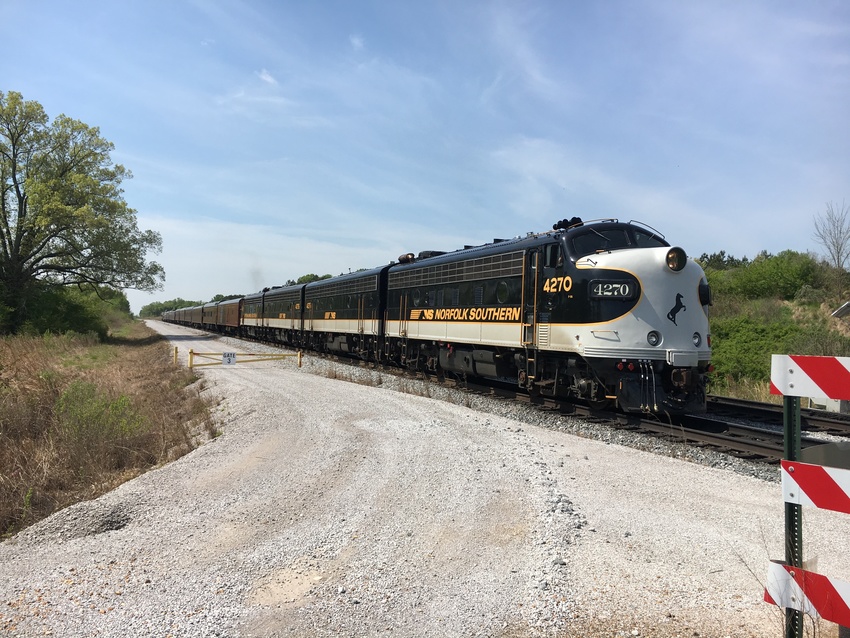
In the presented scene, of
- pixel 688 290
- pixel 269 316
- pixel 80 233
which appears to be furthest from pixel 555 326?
pixel 80 233

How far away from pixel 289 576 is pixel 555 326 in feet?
25.0

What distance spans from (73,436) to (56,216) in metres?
29.7

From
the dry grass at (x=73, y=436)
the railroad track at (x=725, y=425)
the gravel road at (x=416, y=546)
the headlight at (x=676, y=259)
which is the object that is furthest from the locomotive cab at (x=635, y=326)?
the dry grass at (x=73, y=436)

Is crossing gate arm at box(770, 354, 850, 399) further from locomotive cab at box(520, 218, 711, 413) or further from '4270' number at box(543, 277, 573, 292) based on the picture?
'4270' number at box(543, 277, 573, 292)

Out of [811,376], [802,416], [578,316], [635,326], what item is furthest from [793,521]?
[802,416]

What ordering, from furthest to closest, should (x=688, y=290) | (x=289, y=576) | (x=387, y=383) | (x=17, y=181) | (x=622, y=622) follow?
1. (x=17, y=181)
2. (x=387, y=383)
3. (x=688, y=290)
4. (x=289, y=576)
5. (x=622, y=622)

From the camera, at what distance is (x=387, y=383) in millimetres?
16328

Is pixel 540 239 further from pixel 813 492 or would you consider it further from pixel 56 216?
pixel 56 216

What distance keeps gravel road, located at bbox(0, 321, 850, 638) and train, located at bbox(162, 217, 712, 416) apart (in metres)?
1.93

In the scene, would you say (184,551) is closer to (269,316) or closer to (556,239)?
(556,239)

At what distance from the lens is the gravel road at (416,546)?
3.71m

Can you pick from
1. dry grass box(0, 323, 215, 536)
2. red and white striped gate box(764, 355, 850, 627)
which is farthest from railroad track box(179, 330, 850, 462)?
dry grass box(0, 323, 215, 536)

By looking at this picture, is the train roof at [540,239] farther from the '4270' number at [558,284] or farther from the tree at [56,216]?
the tree at [56,216]

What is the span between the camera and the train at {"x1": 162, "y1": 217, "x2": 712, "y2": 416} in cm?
970
